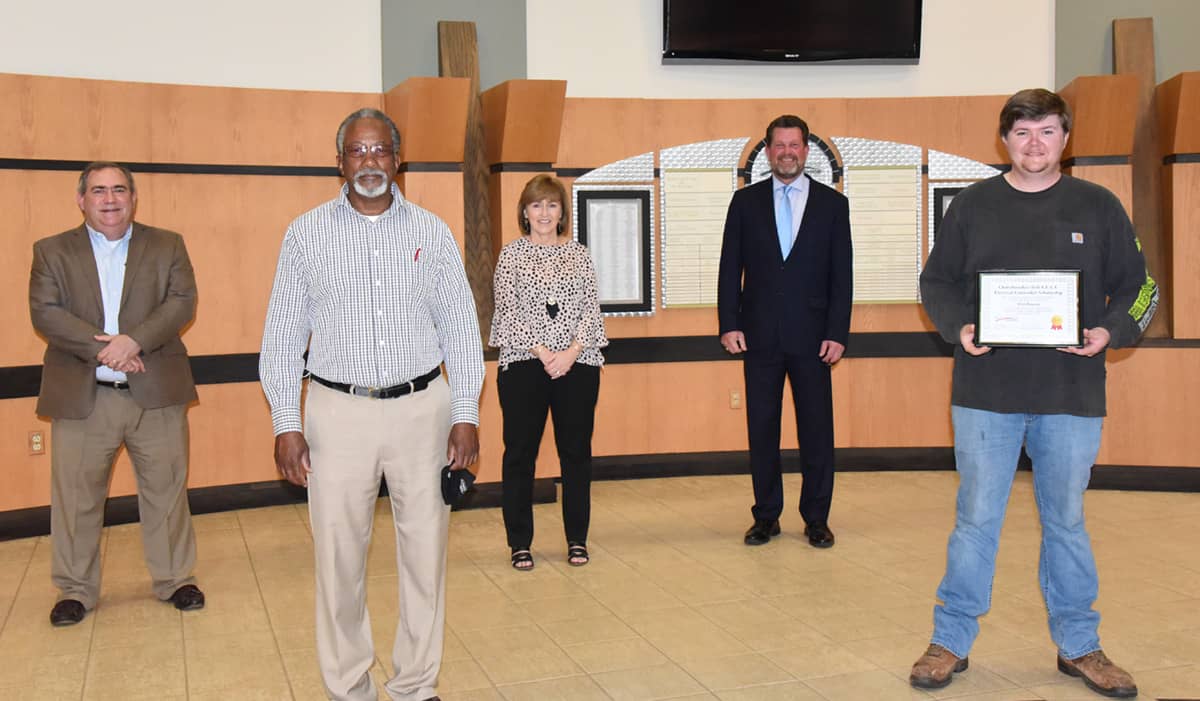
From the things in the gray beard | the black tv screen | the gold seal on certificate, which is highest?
the black tv screen

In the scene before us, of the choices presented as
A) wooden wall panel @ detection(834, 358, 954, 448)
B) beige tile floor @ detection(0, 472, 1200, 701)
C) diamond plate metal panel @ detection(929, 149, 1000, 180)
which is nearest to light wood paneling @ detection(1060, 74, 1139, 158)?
diamond plate metal panel @ detection(929, 149, 1000, 180)

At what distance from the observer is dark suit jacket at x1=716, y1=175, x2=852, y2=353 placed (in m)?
5.56

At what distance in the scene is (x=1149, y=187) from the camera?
742 cm

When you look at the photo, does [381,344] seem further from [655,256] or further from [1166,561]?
[655,256]

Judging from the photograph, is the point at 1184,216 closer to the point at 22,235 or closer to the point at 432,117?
the point at 432,117

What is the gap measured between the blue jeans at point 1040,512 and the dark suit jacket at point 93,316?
306cm

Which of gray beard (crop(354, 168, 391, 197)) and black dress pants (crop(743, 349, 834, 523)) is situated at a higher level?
gray beard (crop(354, 168, 391, 197))

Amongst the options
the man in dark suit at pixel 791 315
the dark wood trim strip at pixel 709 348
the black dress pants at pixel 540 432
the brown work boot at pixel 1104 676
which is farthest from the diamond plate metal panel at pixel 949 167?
the brown work boot at pixel 1104 676

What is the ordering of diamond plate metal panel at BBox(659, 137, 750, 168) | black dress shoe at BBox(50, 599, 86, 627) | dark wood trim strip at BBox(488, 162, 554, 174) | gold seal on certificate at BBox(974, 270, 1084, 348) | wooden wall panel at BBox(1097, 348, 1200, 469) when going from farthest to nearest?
diamond plate metal panel at BBox(659, 137, 750, 168) → wooden wall panel at BBox(1097, 348, 1200, 469) → dark wood trim strip at BBox(488, 162, 554, 174) → black dress shoe at BBox(50, 599, 86, 627) → gold seal on certificate at BBox(974, 270, 1084, 348)

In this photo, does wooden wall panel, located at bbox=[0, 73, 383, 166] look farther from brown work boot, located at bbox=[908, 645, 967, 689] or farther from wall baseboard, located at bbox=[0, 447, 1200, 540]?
brown work boot, located at bbox=[908, 645, 967, 689]

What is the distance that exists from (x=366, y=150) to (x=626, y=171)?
4449mm

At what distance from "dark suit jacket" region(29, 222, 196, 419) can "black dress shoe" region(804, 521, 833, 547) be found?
114 inches

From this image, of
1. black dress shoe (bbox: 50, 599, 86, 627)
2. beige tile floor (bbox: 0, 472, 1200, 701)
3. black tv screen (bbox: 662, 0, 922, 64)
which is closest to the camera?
beige tile floor (bbox: 0, 472, 1200, 701)

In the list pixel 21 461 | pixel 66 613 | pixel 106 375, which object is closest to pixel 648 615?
pixel 66 613
